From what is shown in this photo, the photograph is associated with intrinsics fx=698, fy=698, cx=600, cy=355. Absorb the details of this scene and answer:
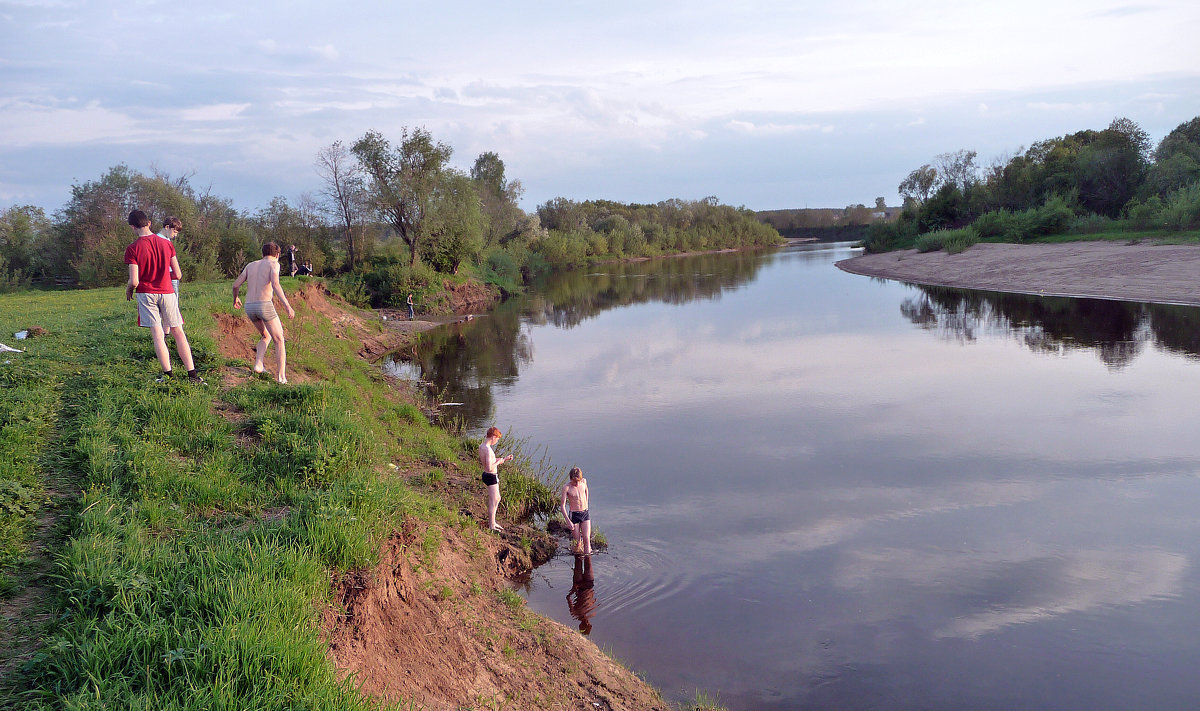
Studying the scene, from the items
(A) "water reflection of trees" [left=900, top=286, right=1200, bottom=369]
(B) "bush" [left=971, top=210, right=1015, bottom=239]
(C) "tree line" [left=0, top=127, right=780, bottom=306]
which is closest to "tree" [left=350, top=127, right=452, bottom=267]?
(C) "tree line" [left=0, top=127, right=780, bottom=306]

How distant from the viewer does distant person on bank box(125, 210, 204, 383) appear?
7.73m

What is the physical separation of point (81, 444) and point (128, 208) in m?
36.0

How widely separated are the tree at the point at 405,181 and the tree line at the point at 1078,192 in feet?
118

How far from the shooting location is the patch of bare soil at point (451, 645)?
4.39 meters

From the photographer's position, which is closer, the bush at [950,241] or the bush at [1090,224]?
the bush at [1090,224]

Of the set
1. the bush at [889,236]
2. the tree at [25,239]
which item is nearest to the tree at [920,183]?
the bush at [889,236]

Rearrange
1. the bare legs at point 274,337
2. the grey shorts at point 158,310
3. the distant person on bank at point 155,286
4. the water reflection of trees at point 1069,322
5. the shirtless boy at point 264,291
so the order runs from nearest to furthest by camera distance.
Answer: the distant person on bank at point 155,286
the grey shorts at point 158,310
the shirtless boy at point 264,291
the bare legs at point 274,337
the water reflection of trees at point 1069,322

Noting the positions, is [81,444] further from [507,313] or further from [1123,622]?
[507,313]

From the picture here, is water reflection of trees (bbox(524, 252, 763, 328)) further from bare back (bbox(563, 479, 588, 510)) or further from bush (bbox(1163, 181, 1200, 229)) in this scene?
bare back (bbox(563, 479, 588, 510))

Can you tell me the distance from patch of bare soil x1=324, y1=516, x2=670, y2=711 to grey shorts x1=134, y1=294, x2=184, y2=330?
170 inches

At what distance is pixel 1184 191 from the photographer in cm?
3572

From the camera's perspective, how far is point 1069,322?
79.8 feet

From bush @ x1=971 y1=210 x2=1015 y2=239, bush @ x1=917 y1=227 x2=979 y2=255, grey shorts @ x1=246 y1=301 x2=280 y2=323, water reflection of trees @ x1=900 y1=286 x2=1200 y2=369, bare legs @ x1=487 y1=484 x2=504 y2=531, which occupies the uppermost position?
bush @ x1=971 y1=210 x2=1015 y2=239

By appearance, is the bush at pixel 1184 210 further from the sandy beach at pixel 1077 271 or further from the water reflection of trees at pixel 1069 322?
the water reflection of trees at pixel 1069 322
